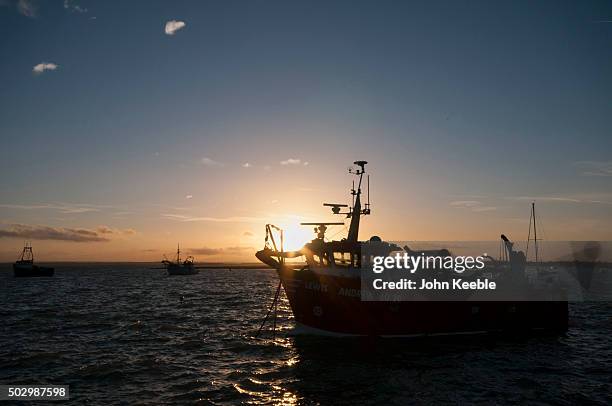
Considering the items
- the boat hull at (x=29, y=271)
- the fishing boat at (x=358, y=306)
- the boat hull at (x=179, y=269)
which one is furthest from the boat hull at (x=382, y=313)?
the boat hull at (x=29, y=271)

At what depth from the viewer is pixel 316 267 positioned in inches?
1180

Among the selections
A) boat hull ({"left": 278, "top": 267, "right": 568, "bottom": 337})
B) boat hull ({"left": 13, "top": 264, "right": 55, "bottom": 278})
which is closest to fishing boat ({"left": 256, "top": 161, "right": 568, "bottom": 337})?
boat hull ({"left": 278, "top": 267, "right": 568, "bottom": 337})

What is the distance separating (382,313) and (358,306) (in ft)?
5.57

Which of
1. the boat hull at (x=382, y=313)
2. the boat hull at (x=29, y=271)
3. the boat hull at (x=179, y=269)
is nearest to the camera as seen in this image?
the boat hull at (x=382, y=313)

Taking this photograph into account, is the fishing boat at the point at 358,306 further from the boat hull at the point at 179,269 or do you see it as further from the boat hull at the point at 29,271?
the boat hull at the point at 29,271

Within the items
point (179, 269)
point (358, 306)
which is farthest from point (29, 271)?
point (358, 306)

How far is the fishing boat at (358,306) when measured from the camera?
1070 inches

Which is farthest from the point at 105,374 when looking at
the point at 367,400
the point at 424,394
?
the point at 424,394

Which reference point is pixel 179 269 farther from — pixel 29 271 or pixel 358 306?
pixel 358 306

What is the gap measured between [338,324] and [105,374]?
1424 cm

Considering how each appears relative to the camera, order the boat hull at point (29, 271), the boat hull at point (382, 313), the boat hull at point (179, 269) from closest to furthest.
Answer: the boat hull at point (382, 313) → the boat hull at point (29, 271) → the boat hull at point (179, 269)

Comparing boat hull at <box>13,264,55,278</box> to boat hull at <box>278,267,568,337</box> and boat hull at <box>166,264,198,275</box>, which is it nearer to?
boat hull at <box>166,264,198,275</box>

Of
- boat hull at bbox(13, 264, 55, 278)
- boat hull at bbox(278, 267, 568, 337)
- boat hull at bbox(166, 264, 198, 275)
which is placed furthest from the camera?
boat hull at bbox(166, 264, 198, 275)

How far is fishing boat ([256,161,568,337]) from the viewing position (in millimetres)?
27188
